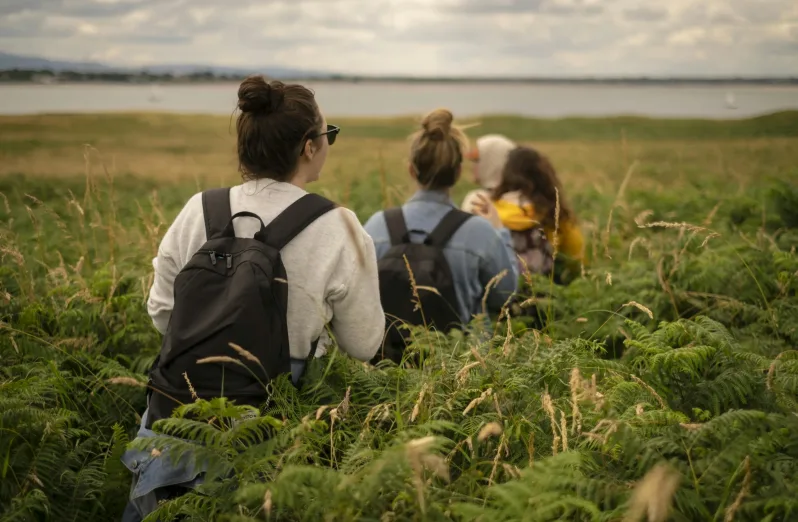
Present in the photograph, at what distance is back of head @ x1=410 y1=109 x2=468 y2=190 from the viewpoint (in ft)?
17.2

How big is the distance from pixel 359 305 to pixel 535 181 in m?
3.83

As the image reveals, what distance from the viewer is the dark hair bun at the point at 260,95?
3.11 m

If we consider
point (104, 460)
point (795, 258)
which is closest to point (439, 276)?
point (104, 460)

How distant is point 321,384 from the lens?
331 cm

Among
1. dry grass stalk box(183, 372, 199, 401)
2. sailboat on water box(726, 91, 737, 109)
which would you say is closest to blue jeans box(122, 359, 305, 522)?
dry grass stalk box(183, 372, 199, 401)

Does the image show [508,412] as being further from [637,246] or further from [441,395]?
[637,246]

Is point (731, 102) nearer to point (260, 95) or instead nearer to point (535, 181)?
point (535, 181)

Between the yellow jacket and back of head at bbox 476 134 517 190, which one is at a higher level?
back of head at bbox 476 134 517 190

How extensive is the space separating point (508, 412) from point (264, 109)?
5.95 feet

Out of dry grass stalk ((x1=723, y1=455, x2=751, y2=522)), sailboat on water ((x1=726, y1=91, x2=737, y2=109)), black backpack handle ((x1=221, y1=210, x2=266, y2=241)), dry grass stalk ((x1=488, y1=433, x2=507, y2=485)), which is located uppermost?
sailboat on water ((x1=726, y1=91, x2=737, y2=109))

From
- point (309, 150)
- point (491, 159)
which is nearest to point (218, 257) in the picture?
point (309, 150)

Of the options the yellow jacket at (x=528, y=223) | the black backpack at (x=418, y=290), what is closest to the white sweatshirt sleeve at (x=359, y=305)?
the black backpack at (x=418, y=290)

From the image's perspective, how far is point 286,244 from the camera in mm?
3092

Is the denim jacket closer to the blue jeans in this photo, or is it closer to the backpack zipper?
the backpack zipper
